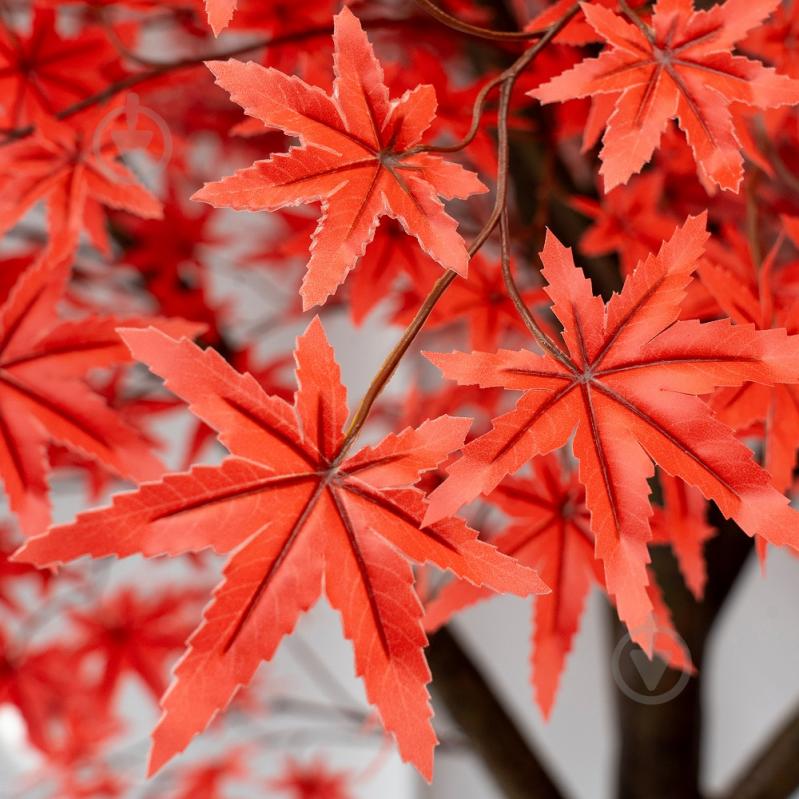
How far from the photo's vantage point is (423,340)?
3.95 ft

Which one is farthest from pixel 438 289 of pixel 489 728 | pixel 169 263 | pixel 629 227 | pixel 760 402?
pixel 489 728

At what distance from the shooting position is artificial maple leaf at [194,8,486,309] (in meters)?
0.20

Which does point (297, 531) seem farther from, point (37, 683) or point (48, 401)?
point (37, 683)

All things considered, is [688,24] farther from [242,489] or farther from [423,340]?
[423,340]

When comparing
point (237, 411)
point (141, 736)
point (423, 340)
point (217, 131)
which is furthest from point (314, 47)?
point (141, 736)

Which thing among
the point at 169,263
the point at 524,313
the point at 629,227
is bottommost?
the point at 524,313

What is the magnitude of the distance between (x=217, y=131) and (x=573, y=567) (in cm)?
86

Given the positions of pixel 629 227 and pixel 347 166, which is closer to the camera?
pixel 347 166

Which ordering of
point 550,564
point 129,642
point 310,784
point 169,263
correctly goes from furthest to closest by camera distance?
point 310,784
point 129,642
point 169,263
point 550,564

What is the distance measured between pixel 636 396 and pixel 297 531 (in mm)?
98

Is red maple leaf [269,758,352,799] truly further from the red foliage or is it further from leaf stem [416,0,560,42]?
leaf stem [416,0,560,42]

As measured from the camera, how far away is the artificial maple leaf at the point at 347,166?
7.8 inches

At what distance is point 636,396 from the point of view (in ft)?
0.69

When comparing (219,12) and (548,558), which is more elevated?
Result: (219,12)
